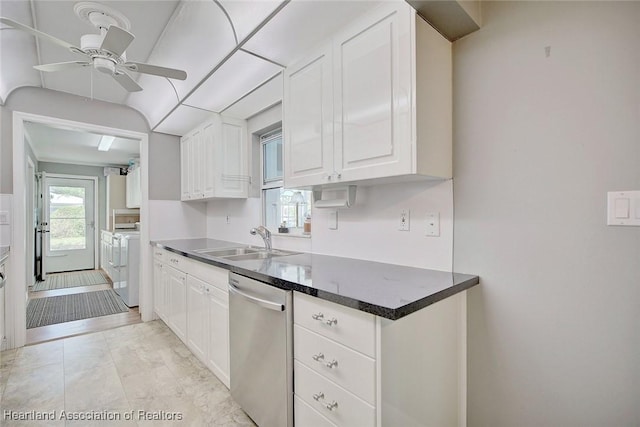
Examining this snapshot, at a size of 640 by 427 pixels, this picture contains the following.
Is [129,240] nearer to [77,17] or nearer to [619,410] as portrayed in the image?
[77,17]

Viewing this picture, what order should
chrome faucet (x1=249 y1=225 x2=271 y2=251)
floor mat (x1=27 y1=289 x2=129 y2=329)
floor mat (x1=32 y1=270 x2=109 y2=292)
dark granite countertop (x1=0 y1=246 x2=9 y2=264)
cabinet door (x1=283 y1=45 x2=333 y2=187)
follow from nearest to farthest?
cabinet door (x1=283 y1=45 x2=333 y2=187) → dark granite countertop (x1=0 y1=246 x2=9 y2=264) → chrome faucet (x1=249 y1=225 x2=271 y2=251) → floor mat (x1=27 y1=289 x2=129 y2=329) → floor mat (x1=32 y1=270 x2=109 y2=292)

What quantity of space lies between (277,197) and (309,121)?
1.20 m

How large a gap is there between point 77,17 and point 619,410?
327 cm

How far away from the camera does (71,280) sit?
17.1ft

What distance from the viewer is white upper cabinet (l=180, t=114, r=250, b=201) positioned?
9.30 ft

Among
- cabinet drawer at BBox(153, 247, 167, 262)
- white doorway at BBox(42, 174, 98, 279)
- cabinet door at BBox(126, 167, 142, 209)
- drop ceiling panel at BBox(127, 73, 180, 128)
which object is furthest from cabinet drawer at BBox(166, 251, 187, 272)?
white doorway at BBox(42, 174, 98, 279)

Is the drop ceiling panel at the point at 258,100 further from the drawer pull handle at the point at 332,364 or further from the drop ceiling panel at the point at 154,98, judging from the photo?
the drawer pull handle at the point at 332,364

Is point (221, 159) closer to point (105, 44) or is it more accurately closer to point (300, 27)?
point (105, 44)

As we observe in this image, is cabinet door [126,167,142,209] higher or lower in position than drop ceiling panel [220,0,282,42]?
lower

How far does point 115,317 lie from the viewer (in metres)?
3.38

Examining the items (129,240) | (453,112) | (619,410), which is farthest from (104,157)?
(619,410)

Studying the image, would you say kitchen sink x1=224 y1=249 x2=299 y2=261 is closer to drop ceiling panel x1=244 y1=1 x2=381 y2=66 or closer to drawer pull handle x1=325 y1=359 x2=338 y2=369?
drawer pull handle x1=325 y1=359 x2=338 y2=369

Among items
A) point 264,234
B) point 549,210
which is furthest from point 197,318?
point 549,210

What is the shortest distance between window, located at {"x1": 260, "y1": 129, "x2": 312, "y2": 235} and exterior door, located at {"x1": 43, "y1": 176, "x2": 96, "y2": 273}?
5.45m
